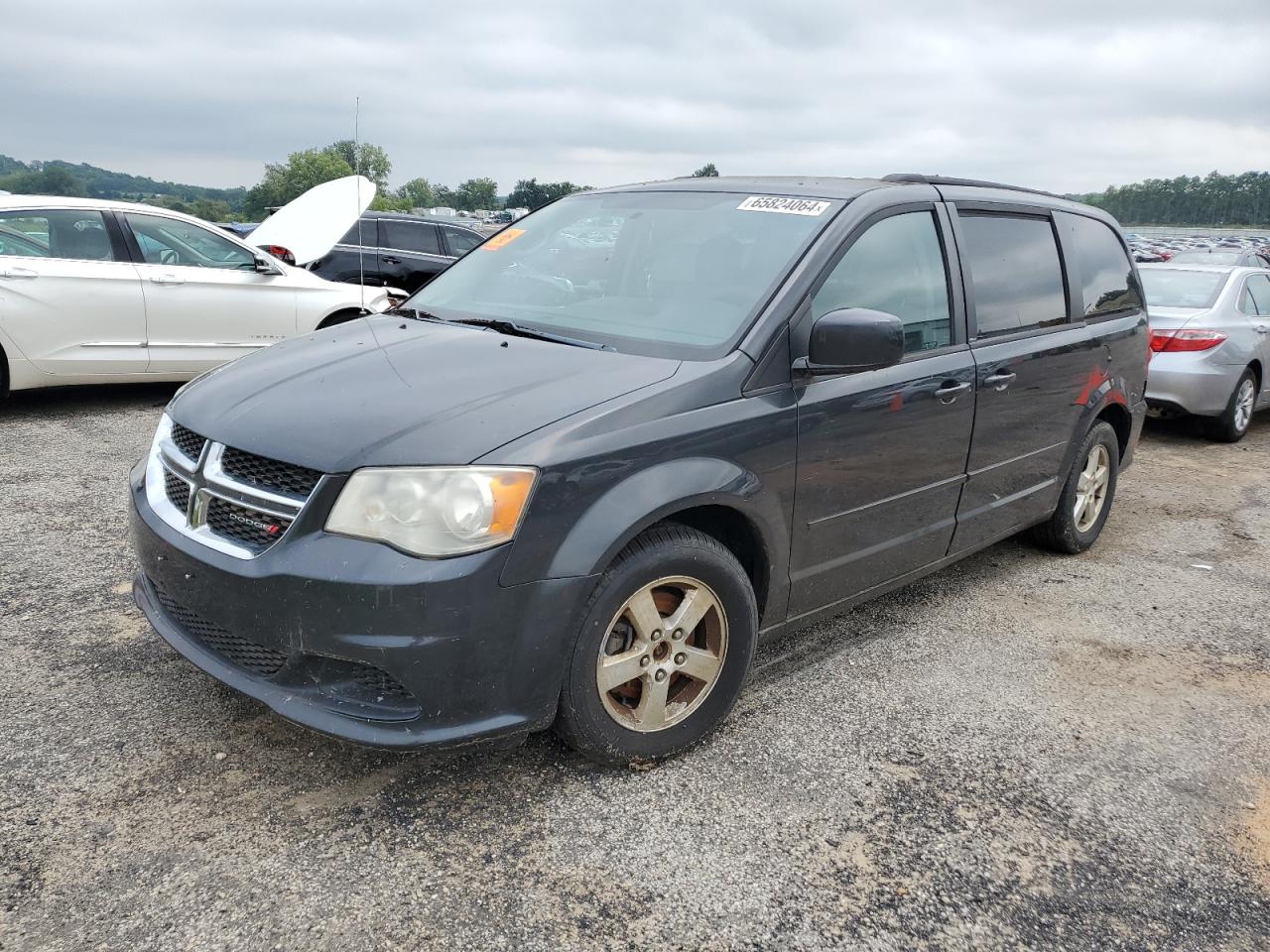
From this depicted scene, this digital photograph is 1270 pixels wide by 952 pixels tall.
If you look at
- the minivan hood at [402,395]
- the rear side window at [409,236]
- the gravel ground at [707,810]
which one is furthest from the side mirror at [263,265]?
the rear side window at [409,236]

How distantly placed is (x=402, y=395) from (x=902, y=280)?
6.24 feet

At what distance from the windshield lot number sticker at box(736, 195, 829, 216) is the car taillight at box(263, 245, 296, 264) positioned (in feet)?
19.6

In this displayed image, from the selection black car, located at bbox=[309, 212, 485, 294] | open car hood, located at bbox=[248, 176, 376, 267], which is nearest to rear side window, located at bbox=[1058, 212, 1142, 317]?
open car hood, located at bbox=[248, 176, 376, 267]

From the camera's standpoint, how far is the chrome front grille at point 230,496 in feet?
8.17

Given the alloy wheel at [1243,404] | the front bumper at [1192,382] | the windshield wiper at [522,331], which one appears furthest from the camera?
the alloy wheel at [1243,404]

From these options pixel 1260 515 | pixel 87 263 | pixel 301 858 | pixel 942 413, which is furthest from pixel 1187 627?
pixel 87 263

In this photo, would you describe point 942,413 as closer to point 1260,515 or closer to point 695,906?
point 695,906

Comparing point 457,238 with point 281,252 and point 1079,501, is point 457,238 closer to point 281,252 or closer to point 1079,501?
point 281,252

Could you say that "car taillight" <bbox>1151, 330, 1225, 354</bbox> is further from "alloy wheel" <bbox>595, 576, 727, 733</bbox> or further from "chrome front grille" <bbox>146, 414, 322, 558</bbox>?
"chrome front grille" <bbox>146, 414, 322, 558</bbox>

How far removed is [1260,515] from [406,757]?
5.62 meters

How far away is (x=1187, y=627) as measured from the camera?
168 inches

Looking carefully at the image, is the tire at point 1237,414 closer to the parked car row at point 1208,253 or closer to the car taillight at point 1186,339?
the car taillight at point 1186,339

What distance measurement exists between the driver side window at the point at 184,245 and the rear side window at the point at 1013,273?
586 centimetres

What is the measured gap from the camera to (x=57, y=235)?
6.80m
